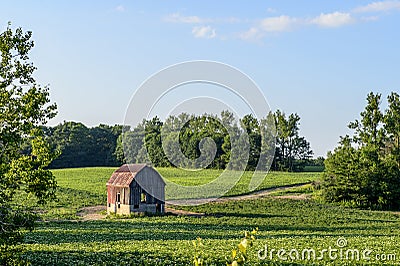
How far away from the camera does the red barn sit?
46.0 metres

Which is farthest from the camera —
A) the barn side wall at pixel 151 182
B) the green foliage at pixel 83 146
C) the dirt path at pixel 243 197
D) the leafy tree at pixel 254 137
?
the green foliage at pixel 83 146

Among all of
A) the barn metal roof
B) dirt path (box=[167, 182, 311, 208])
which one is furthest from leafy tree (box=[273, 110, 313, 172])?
the barn metal roof

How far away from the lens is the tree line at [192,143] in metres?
48.6

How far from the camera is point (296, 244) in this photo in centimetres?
2470

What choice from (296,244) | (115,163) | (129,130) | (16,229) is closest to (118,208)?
(129,130)

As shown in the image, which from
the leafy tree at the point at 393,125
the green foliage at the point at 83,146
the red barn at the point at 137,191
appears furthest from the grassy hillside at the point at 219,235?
the green foliage at the point at 83,146

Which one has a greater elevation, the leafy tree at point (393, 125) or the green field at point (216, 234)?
the leafy tree at point (393, 125)

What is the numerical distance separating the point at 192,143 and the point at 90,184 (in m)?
30.8

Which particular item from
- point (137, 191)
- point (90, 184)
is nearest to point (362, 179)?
point (137, 191)

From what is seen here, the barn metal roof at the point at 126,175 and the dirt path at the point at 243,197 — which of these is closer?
the barn metal roof at the point at 126,175

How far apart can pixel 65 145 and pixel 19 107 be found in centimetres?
10200

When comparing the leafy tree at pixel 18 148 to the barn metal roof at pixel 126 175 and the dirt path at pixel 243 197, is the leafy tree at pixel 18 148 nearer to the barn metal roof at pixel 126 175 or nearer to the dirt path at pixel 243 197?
the barn metal roof at pixel 126 175

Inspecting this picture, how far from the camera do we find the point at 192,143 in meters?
48.0

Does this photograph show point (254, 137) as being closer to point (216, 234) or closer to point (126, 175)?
point (126, 175)
